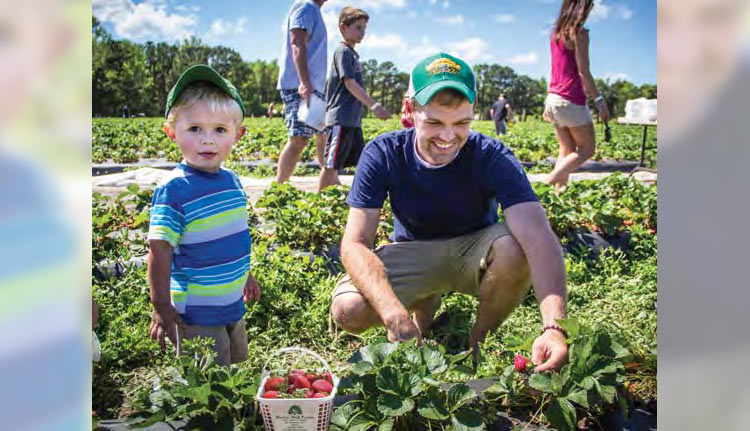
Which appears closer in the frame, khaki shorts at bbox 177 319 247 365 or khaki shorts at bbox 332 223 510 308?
khaki shorts at bbox 177 319 247 365

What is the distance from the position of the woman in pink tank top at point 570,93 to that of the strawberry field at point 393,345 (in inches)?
11.0

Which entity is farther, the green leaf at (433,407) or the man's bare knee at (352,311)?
the man's bare knee at (352,311)

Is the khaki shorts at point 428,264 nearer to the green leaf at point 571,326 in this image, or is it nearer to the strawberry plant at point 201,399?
the green leaf at point 571,326

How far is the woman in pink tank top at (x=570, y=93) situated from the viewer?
455 centimetres

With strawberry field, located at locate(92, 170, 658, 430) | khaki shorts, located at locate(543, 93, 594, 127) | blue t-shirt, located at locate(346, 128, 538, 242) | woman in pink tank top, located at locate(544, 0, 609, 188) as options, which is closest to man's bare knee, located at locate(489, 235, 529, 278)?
blue t-shirt, located at locate(346, 128, 538, 242)

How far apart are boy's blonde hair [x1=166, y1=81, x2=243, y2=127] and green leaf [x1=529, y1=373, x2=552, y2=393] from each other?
1.21 metres

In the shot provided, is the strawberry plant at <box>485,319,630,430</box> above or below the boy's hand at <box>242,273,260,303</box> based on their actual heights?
below

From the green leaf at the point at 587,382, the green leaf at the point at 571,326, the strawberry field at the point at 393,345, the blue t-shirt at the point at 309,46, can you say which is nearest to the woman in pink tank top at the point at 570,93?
the strawberry field at the point at 393,345

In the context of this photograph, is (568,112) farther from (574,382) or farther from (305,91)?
(574,382)

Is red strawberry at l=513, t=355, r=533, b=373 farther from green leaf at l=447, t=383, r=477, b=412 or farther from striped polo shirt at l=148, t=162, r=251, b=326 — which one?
striped polo shirt at l=148, t=162, r=251, b=326

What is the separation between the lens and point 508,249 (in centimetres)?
251

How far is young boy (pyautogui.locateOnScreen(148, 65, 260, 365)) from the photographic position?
7.00 feet
